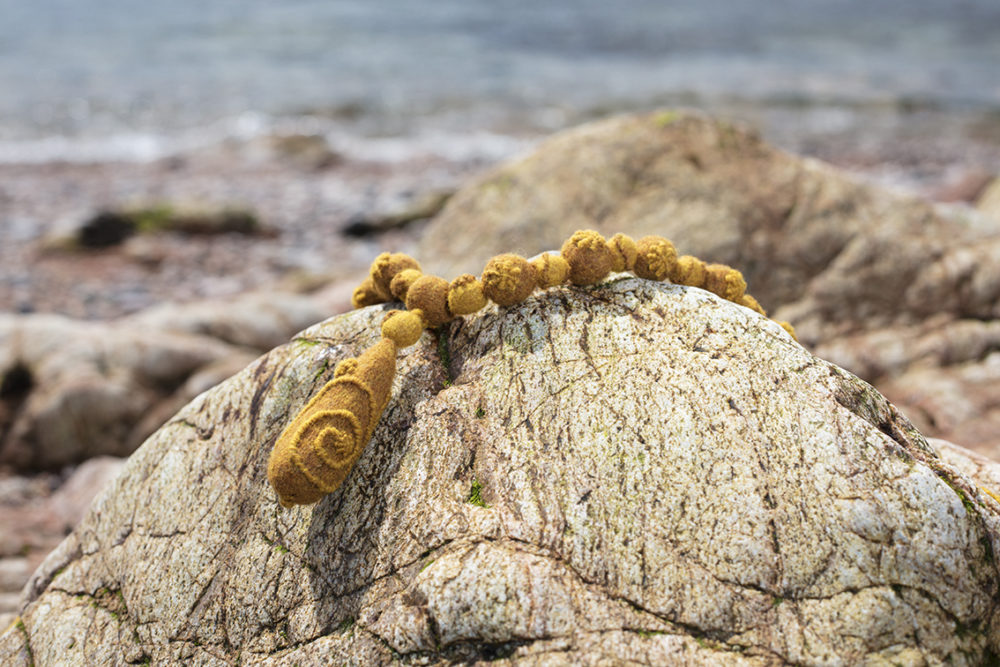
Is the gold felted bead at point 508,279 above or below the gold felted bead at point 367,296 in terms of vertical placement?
above

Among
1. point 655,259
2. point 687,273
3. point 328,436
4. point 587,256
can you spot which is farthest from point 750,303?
point 328,436

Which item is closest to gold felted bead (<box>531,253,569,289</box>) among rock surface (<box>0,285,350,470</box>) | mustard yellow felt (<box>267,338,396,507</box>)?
mustard yellow felt (<box>267,338,396,507</box>)

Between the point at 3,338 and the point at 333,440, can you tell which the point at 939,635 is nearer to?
the point at 333,440

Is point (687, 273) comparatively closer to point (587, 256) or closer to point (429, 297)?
point (587, 256)

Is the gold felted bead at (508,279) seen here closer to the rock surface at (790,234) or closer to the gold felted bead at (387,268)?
the gold felted bead at (387,268)

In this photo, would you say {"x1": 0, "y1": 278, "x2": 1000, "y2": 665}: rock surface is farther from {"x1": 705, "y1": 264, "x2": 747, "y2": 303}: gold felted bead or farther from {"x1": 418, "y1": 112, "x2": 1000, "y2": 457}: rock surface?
{"x1": 418, "y1": 112, "x2": 1000, "y2": 457}: rock surface

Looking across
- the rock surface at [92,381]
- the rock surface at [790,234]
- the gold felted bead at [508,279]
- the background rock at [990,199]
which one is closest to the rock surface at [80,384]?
the rock surface at [92,381]

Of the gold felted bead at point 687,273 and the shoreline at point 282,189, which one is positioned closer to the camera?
the gold felted bead at point 687,273
